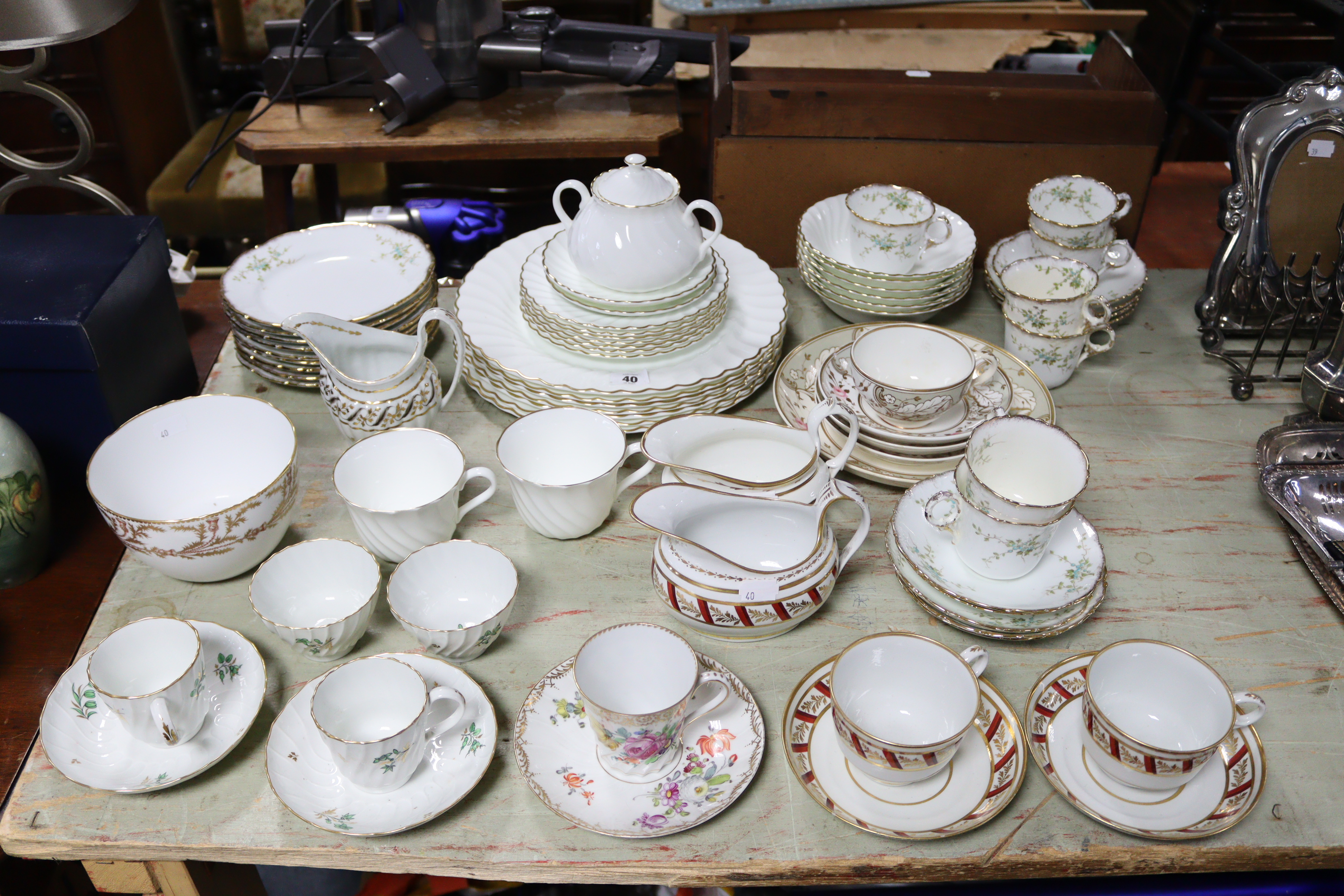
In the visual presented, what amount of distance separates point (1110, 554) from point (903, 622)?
0.27 m

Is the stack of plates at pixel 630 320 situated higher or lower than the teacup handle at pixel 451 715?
higher

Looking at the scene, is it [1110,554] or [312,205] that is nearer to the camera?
[1110,554]

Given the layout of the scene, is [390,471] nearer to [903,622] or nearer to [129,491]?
[129,491]

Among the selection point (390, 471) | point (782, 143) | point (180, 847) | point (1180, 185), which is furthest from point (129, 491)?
point (1180, 185)

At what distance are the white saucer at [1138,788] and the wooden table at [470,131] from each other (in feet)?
4.07

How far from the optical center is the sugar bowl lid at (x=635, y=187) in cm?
115

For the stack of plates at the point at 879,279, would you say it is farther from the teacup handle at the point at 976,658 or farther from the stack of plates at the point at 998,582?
the teacup handle at the point at 976,658

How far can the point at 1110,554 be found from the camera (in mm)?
1081

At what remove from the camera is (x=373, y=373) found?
1219 millimetres

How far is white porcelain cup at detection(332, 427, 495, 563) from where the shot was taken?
3.35 feet

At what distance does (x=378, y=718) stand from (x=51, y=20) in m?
0.82

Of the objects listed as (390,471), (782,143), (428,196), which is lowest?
(428,196)

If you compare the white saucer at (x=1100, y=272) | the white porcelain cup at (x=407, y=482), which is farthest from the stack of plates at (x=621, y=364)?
the white saucer at (x=1100, y=272)

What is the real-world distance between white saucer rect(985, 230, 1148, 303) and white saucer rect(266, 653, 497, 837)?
3.01ft
